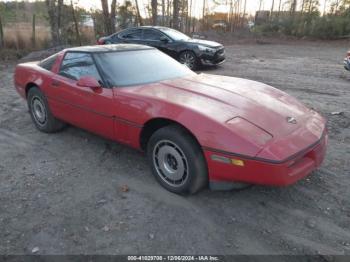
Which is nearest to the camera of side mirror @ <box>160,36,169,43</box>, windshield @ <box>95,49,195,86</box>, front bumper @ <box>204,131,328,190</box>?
front bumper @ <box>204,131,328,190</box>

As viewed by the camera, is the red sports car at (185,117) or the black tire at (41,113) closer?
the red sports car at (185,117)

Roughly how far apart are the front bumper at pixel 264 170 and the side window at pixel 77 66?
188 centimetres

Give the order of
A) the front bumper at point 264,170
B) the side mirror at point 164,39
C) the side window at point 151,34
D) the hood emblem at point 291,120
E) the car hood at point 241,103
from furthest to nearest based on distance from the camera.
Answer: the side window at point 151,34 → the side mirror at point 164,39 → the hood emblem at point 291,120 → the car hood at point 241,103 → the front bumper at point 264,170

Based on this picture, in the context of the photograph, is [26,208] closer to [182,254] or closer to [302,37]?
[182,254]

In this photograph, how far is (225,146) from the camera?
2.88 meters

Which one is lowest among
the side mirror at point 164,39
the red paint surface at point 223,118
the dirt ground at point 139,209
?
the dirt ground at point 139,209

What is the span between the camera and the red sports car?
2889 mm

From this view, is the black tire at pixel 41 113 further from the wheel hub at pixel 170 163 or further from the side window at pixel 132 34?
the side window at pixel 132 34

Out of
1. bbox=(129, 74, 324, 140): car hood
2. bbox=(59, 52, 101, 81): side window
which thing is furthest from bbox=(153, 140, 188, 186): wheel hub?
bbox=(59, 52, 101, 81): side window

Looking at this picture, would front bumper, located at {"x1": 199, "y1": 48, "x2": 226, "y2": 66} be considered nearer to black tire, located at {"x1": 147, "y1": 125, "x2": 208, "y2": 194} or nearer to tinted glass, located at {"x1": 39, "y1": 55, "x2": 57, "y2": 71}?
tinted glass, located at {"x1": 39, "y1": 55, "x2": 57, "y2": 71}

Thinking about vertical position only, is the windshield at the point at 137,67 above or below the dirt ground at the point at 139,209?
above

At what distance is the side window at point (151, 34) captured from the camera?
11459mm

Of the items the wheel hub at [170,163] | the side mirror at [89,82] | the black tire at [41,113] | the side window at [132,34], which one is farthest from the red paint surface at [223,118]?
the side window at [132,34]

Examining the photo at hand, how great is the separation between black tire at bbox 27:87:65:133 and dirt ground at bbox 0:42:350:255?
1.34 ft
